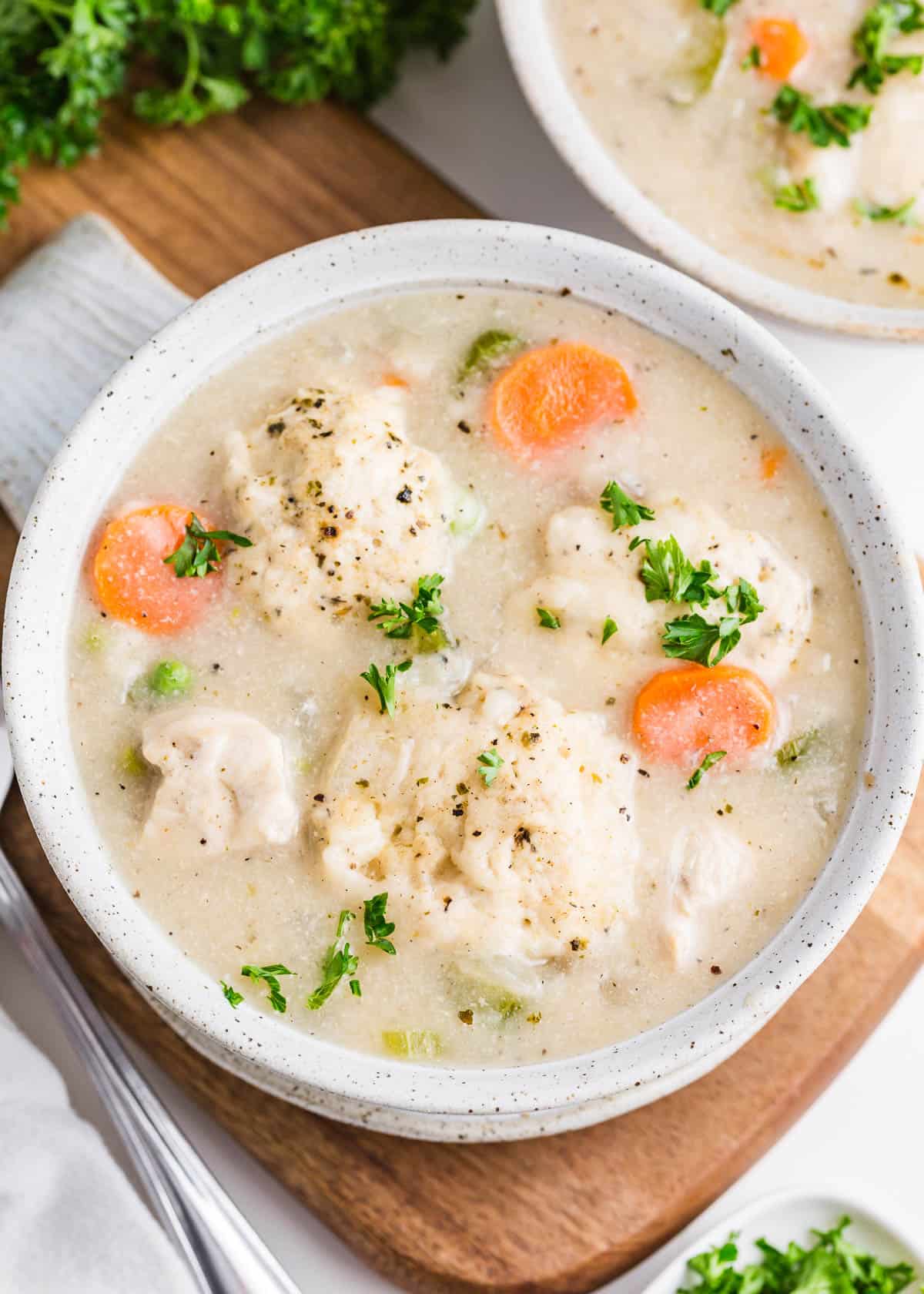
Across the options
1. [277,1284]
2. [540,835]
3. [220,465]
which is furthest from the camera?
[277,1284]

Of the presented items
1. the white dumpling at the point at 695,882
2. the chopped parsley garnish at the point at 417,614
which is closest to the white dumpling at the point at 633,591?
the chopped parsley garnish at the point at 417,614

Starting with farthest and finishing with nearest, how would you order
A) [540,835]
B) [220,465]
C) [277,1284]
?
1. [277,1284]
2. [220,465]
3. [540,835]

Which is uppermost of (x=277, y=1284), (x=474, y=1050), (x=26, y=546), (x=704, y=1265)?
(x=26, y=546)

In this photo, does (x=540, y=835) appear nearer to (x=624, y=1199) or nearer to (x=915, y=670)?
(x=915, y=670)

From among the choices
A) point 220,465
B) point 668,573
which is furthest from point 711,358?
point 220,465

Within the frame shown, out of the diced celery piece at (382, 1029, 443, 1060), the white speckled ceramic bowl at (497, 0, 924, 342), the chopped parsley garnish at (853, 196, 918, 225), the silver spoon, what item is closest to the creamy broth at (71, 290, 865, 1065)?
the diced celery piece at (382, 1029, 443, 1060)

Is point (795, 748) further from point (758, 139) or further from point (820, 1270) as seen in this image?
point (758, 139)

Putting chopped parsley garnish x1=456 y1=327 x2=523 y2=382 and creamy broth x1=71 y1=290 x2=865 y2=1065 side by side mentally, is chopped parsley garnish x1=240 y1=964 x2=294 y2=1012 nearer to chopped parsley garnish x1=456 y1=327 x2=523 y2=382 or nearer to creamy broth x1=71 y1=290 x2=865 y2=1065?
creamy broth x1=71 y1=290 x2=865 y2=1065
